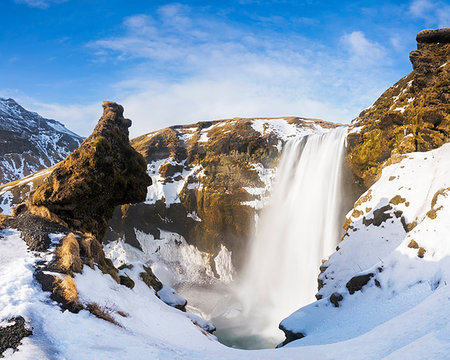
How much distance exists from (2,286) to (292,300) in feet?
119

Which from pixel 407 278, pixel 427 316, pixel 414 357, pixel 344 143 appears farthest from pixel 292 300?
pixel 414 357

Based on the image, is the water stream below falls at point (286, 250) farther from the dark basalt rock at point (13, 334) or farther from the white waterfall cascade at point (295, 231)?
the dark basalt rock at point (13, 334)

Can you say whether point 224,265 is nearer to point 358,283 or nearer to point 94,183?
point 358,283

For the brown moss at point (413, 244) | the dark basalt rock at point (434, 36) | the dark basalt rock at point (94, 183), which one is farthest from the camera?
the dark basalt rock at point (434, 36)

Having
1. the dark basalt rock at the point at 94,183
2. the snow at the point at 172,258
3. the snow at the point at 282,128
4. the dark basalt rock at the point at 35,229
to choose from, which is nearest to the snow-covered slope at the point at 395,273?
the dark basalt rock at the point at 35,229

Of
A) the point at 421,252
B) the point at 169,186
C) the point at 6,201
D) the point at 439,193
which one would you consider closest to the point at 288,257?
the point at 439,193

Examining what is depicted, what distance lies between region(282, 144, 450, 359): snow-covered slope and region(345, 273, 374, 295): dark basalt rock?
Answer: 0.06 metres

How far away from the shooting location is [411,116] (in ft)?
91.2

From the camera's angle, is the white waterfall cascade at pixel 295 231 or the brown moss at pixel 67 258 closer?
the brown moss at pixel 67 258

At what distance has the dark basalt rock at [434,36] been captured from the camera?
2830 centimetres

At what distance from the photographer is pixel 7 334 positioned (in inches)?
268

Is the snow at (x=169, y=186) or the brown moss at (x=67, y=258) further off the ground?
the snow at (x=169, y=186)

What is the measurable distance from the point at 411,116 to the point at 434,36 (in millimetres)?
9600

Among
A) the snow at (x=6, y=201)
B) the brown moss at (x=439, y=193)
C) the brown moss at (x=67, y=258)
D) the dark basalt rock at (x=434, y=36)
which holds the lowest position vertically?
the brown moss at (x=67, y=258)
